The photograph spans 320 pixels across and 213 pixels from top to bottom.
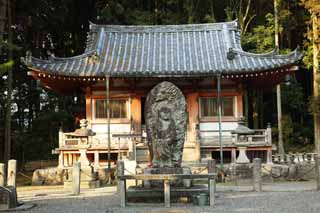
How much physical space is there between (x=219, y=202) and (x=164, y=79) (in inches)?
351

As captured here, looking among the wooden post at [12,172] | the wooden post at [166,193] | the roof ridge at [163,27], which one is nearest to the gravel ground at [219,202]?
the wooden post at [166,193]

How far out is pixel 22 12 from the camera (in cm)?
2211

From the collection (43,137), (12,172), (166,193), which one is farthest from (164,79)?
(43,137)

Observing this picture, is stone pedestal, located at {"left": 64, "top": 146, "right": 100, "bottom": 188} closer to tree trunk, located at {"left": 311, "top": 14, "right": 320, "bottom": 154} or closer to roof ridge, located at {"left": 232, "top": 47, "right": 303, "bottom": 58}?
roof ridge, located at {"left": 232, "top": 47, "right": 303, "bottom": 58}

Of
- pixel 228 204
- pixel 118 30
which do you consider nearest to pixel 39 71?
pixel 118 30

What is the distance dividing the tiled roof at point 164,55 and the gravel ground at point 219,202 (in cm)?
599

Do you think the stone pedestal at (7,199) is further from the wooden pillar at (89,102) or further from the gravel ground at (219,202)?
the wooden pillar at (89,102)

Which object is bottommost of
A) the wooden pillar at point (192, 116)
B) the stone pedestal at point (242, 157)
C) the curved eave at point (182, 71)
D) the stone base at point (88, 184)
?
the stone base at point (88, 184)

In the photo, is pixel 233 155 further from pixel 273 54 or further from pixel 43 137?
pixel 43 137

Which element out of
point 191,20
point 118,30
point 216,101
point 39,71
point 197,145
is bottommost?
point 197,145

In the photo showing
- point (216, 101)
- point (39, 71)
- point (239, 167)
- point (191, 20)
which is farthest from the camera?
point (191, 20)

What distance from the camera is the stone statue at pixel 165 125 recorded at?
10.3 meters

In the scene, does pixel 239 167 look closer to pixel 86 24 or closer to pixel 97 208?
pixel 97 208

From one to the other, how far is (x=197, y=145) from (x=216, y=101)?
2698mm
